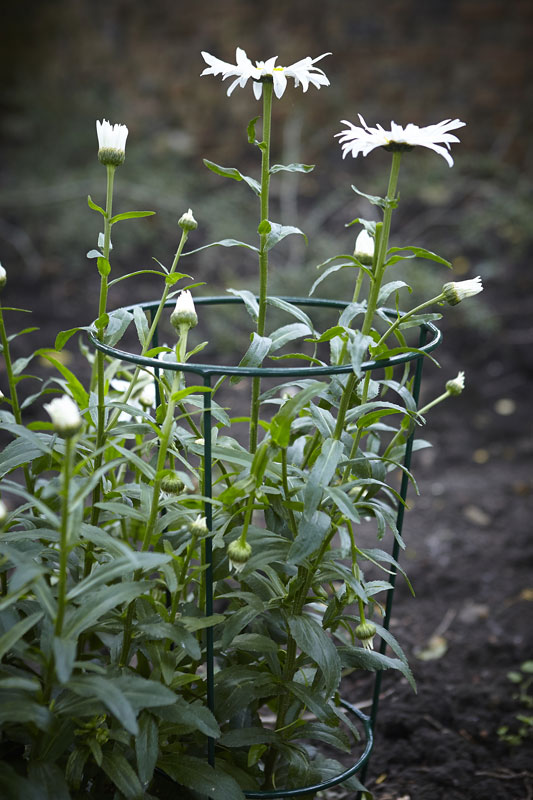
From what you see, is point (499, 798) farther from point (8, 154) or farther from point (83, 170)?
point (8, 154)

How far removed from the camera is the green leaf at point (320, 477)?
3.02 ft

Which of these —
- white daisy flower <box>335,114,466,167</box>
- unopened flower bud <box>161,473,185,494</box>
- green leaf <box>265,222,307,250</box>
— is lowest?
unopened flower bud <box>161,473,185,494</box>

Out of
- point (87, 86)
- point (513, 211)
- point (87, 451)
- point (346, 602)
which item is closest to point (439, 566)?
point (346, 602)

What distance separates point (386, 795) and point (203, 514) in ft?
2.30

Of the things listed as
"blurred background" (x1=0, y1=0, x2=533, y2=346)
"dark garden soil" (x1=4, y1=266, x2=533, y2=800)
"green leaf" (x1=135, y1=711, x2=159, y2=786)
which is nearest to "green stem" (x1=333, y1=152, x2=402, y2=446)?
"green leaf" (x1=135, y1=711, x2=159, y2=786)

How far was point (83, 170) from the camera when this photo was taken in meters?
4.06

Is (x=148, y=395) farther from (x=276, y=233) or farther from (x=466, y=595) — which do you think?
(x=466, y=595)

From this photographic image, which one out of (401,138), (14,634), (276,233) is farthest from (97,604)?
(401,138)

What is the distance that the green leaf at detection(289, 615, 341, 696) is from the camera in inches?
38.8

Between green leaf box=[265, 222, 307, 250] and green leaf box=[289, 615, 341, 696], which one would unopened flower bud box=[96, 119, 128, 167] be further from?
green leaf box=[289, 615, 341, 696]

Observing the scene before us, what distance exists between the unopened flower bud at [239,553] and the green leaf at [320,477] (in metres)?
0.09

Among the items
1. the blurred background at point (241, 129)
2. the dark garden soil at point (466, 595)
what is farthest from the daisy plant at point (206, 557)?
the blurred background at point (241, 129)

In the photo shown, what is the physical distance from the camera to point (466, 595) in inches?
79.0

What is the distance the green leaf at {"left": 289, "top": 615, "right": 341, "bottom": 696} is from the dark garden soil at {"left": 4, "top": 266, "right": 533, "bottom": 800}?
0.53 m
